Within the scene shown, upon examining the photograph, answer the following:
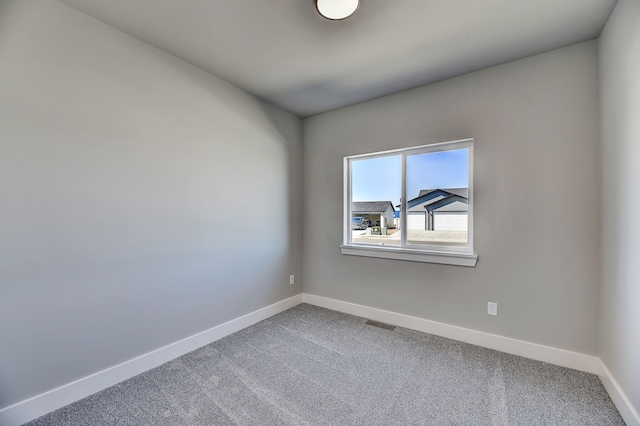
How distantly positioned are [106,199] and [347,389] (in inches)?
84.1

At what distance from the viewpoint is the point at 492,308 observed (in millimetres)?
2350

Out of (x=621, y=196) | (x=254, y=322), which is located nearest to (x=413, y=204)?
(x=621, y=196)

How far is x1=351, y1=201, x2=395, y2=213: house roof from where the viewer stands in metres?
3.12

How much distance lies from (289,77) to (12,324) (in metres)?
2.63

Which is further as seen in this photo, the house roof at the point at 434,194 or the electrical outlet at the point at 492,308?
the house roof at the point at 434,194

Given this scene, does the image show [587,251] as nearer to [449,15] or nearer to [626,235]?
[626,235]

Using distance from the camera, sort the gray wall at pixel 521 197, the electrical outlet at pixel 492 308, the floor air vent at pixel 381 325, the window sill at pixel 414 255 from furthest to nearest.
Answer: the floor air vent at pixel 381 325
the window sill at pixel 414 255
the electrical outlet at pixel 492 308
the gray wall at pixel 521 197

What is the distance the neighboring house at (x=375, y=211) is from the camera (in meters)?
3.10

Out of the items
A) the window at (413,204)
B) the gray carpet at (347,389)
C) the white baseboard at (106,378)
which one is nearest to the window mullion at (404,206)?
the window at (413,204)

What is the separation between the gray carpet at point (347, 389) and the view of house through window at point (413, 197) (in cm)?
105

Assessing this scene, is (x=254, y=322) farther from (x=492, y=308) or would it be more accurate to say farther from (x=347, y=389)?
(x=492, y=308)

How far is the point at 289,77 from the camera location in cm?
254

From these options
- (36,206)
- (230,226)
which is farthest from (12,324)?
(230,226)

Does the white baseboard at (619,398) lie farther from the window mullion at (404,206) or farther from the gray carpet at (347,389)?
the window mullion at (404,206)
